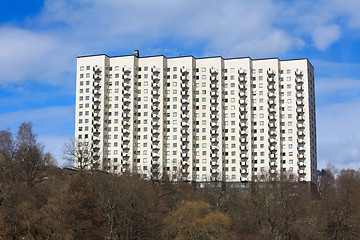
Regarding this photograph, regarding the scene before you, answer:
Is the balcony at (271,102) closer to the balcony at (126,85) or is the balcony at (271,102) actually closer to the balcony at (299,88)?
the balcony at (299,88)

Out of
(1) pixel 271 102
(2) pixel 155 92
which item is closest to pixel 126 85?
(2) pixel 155 92

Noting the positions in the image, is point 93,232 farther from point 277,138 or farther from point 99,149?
point 277,138

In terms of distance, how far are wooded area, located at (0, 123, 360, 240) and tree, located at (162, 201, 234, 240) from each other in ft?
0.59

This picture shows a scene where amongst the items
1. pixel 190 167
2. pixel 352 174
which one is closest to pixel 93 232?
pixel 352 174

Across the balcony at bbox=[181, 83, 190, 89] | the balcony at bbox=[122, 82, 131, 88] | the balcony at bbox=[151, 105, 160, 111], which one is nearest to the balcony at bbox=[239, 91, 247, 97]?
the balcony at bbox=[181, 83, 190, 89]

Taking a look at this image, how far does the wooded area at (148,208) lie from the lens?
80.6 meters

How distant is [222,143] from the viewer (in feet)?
582

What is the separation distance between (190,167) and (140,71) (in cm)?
3858

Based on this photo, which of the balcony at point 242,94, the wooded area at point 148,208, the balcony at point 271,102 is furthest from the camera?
the balcony at point 242,94

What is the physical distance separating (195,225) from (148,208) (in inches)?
377

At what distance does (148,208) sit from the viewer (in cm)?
9450

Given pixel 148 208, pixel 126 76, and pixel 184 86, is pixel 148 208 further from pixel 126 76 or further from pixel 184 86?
pixel 126 76

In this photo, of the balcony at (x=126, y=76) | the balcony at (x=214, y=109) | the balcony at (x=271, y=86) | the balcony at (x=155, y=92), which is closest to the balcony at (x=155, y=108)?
the balcony at (x=155, y=92)

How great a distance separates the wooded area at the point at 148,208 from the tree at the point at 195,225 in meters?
0.18
